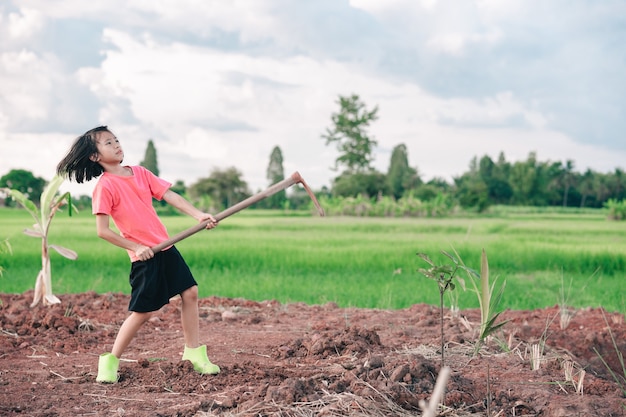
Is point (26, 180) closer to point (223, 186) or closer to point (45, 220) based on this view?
point (223, 186)

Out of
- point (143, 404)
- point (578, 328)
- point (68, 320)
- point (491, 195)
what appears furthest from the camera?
point (491, 195)

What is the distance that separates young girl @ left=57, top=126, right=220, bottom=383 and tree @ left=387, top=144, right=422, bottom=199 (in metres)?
41.3

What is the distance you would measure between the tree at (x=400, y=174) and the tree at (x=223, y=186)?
1106cm

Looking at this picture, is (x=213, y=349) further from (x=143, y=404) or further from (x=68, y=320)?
(x=68, y=320)

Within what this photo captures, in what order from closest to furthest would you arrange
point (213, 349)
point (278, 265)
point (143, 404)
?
point (143, 404) → point (213, 349) → point (278, 265)

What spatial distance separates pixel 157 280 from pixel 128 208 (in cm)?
46

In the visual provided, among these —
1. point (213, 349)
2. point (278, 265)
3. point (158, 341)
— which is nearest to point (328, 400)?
point (213, 349)

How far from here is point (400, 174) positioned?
49875 mm

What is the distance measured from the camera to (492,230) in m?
18.4

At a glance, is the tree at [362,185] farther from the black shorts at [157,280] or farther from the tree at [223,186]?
the black shorts at [157,280]

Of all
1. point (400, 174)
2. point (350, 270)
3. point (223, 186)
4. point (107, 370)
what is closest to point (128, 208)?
point (107, 370)

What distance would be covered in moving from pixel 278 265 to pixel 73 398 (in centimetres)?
784

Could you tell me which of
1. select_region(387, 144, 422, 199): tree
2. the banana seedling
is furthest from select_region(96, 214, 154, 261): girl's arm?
select_region(387, 144, 422, 199): tree

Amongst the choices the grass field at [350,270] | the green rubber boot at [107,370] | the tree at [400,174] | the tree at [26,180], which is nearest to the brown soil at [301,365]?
the green rubber boot at [107,370]
